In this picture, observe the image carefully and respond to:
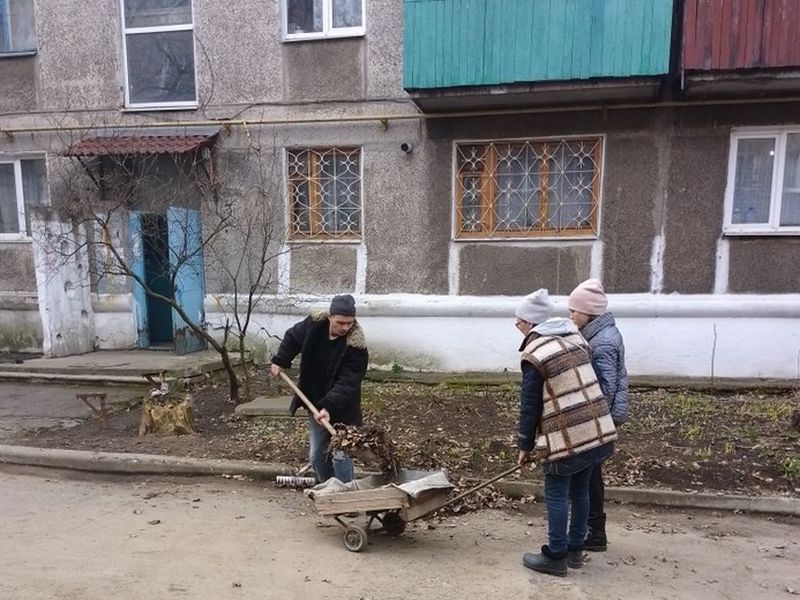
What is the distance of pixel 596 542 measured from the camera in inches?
142

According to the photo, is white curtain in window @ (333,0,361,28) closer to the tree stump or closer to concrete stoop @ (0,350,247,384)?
concrete stoop @ (0,350,247,384)

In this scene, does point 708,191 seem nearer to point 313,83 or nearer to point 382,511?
point 313,83

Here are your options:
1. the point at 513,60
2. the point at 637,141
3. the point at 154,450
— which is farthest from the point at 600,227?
the point at 154,450

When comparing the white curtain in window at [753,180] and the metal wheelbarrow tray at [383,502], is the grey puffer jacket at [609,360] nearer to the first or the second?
the metal wheelbarrow tray at [383,502]

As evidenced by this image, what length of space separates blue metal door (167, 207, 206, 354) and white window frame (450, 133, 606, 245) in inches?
139

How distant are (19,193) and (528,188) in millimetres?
7946

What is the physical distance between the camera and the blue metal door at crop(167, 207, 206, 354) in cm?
827

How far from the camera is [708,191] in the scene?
719 cm

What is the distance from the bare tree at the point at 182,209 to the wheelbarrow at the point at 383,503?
474 centimetres

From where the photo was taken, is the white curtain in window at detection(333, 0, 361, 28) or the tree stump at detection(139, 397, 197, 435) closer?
the tree stump at detection(139, 397, 197, 435)

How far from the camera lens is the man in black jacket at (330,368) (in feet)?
12.8

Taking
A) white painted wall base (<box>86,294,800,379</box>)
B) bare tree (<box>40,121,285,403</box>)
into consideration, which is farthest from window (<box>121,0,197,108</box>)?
white painted wall base (<box>86,294,800,379</box>)

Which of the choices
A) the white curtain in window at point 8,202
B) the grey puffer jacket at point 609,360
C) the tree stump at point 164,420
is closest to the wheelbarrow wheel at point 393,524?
the grey puffer jacket at point 609,360

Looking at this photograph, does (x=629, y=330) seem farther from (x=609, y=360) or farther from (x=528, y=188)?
(x=609, y=360)
